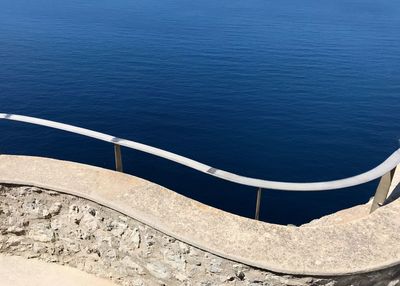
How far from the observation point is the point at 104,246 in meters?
6.05

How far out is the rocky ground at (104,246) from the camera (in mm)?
4895

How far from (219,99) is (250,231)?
73.2ft

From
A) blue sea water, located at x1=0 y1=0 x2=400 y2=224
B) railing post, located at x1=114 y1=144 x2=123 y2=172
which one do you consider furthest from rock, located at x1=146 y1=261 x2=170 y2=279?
blue sea water, located at x1=0 y1=0 x2=400 y2=224

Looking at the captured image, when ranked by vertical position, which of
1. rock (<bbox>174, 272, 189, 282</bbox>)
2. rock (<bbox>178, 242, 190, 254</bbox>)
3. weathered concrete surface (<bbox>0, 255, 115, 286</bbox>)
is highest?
rock (<bbox>178, 242, 190, 254</bbox>)

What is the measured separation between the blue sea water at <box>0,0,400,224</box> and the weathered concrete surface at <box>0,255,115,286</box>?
998cm

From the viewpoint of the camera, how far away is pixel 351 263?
4.51 m

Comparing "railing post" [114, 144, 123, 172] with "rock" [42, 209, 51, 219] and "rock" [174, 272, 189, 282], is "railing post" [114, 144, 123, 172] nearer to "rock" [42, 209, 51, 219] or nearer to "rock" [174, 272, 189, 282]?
"rock" [42, 209, 51, 219]

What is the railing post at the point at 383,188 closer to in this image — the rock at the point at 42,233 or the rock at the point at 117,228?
the rock at the point at 117,228

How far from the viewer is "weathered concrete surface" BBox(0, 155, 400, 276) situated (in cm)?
455

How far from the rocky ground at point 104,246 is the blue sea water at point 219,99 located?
10112mm

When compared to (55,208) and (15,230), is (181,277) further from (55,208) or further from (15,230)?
(15,230)

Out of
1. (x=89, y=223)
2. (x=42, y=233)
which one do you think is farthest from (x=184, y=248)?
(x=42, y=233)

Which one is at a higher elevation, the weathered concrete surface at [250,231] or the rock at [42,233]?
the weathered concrete surface at [250,231]

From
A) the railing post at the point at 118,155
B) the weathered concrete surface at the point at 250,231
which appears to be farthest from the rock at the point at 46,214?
the railing post at the point at 118,155
